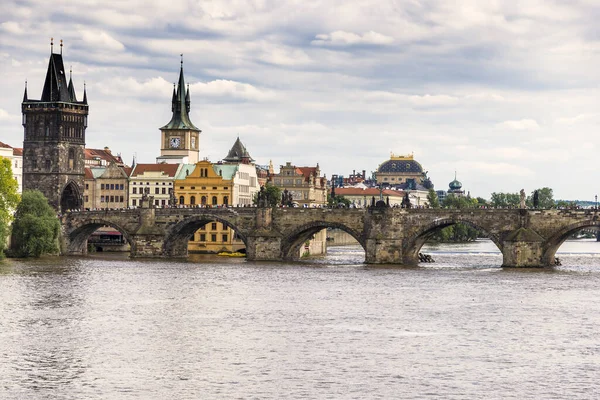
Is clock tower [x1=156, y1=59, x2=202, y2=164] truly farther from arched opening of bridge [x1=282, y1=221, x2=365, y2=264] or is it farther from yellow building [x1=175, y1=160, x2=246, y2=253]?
arched opening of bridge [x1=282, y1=221, x2=365, y2=264]

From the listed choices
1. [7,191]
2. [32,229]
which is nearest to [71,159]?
[7,191]

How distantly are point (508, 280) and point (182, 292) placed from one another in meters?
25.5

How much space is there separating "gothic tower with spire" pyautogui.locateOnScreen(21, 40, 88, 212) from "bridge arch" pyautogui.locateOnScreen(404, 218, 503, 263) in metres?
44.1

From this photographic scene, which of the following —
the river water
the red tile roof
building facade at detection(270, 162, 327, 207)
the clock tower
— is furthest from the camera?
building facade at detection(270, 162, 327, 207)

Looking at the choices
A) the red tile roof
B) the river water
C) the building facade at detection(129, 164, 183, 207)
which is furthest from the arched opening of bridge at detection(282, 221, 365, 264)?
the red tile roof

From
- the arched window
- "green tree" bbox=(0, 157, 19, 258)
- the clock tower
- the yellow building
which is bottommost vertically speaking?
"green tree" bbox=(0, 157, 19, 258)

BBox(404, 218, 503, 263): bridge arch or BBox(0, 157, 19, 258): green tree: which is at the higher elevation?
A: BBox(0, 157, 19, 258): green tree

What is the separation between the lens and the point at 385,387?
5188 cm

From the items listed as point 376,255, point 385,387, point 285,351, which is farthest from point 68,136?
point 385,387

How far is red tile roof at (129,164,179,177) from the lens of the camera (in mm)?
160875

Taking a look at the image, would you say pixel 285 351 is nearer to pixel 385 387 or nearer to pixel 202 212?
pixel 385 387

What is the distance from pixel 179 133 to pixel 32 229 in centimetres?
5548

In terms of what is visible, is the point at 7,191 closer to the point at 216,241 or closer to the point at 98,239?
the point at 98,239

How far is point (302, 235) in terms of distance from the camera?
124 metres
